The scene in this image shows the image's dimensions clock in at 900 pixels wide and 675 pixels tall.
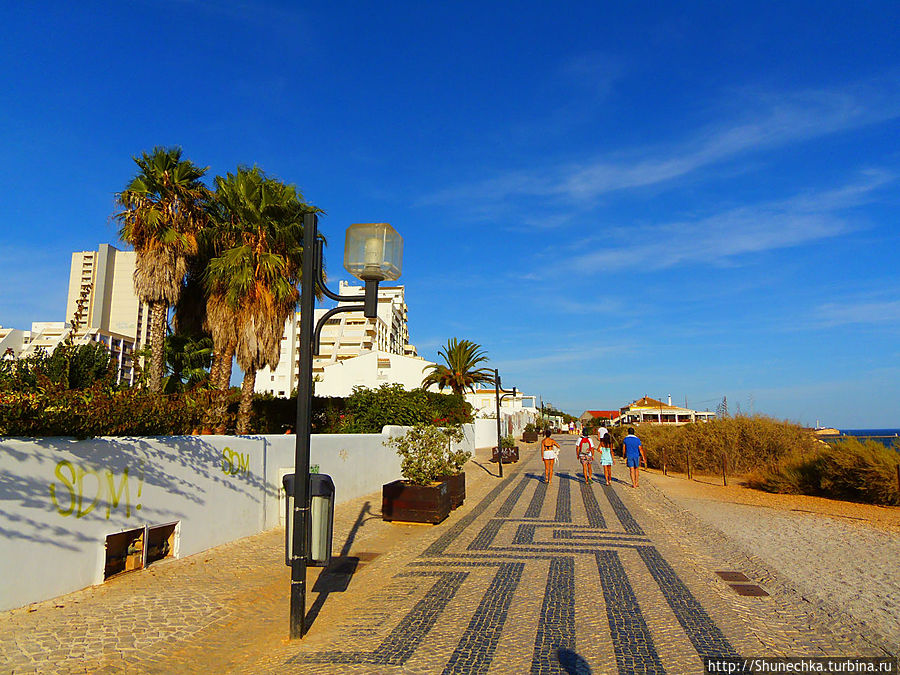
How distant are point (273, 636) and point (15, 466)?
9.03 feet

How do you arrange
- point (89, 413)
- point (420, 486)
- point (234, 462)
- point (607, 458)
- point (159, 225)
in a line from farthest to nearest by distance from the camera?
point (607, 458) < point (159, 225) < point (420, 486) < point (234, 462) < point (89, 413)

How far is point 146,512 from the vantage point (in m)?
6.70

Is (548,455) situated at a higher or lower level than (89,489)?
lower

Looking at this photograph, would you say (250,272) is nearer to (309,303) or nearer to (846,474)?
(309,303)

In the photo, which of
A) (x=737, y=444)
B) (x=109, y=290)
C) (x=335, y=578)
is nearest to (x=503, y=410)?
(x=737, y=444)

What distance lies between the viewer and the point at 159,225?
15.8 meters

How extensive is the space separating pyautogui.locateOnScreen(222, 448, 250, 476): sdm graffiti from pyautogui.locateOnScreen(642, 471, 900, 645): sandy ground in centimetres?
744

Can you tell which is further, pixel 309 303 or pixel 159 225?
pixel 159 225

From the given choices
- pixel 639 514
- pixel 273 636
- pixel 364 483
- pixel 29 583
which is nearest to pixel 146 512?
pixel 29 583

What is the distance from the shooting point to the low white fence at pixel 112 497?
5117 millimetres

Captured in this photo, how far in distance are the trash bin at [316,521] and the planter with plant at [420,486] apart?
5.54m

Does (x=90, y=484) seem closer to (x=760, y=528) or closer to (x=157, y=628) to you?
(x=157, y=628)

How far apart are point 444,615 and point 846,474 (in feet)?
41.6

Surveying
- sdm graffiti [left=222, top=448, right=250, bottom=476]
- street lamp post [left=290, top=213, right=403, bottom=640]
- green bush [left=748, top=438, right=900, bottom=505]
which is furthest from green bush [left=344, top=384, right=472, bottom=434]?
street lamp post [left=290, top=213, right=403, bottom=640]
